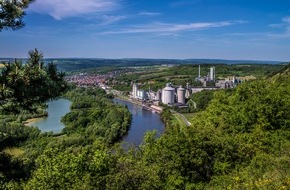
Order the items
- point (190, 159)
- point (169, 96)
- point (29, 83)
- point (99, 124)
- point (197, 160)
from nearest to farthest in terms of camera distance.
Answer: point (29, 83)
point (197, 160)
point (190, 159)
point (99, 124)
point (169, 96)

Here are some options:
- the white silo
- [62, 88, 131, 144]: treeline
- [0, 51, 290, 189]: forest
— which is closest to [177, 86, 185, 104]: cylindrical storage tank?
the white silo

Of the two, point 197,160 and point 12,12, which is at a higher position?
point 12,12

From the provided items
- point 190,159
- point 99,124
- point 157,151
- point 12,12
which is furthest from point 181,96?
point 12,12

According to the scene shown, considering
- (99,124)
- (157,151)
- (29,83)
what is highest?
(29,83)

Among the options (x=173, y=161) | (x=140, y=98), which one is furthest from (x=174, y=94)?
(x=173, y=161)

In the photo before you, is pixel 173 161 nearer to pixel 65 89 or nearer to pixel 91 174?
pixel 91 174

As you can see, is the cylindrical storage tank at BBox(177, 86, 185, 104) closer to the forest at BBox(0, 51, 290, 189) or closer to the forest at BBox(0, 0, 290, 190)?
the forest at BBox(0, 0, 290, 190)

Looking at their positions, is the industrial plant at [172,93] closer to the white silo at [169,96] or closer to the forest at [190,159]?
the white silo at [169,96]

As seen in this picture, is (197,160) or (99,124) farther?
(99,124)

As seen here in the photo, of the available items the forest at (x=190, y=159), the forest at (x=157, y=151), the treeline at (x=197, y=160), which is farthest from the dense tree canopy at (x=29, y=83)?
the treeline at (x=197, y=160)

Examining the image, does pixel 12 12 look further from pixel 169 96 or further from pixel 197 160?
pixel 169 96
